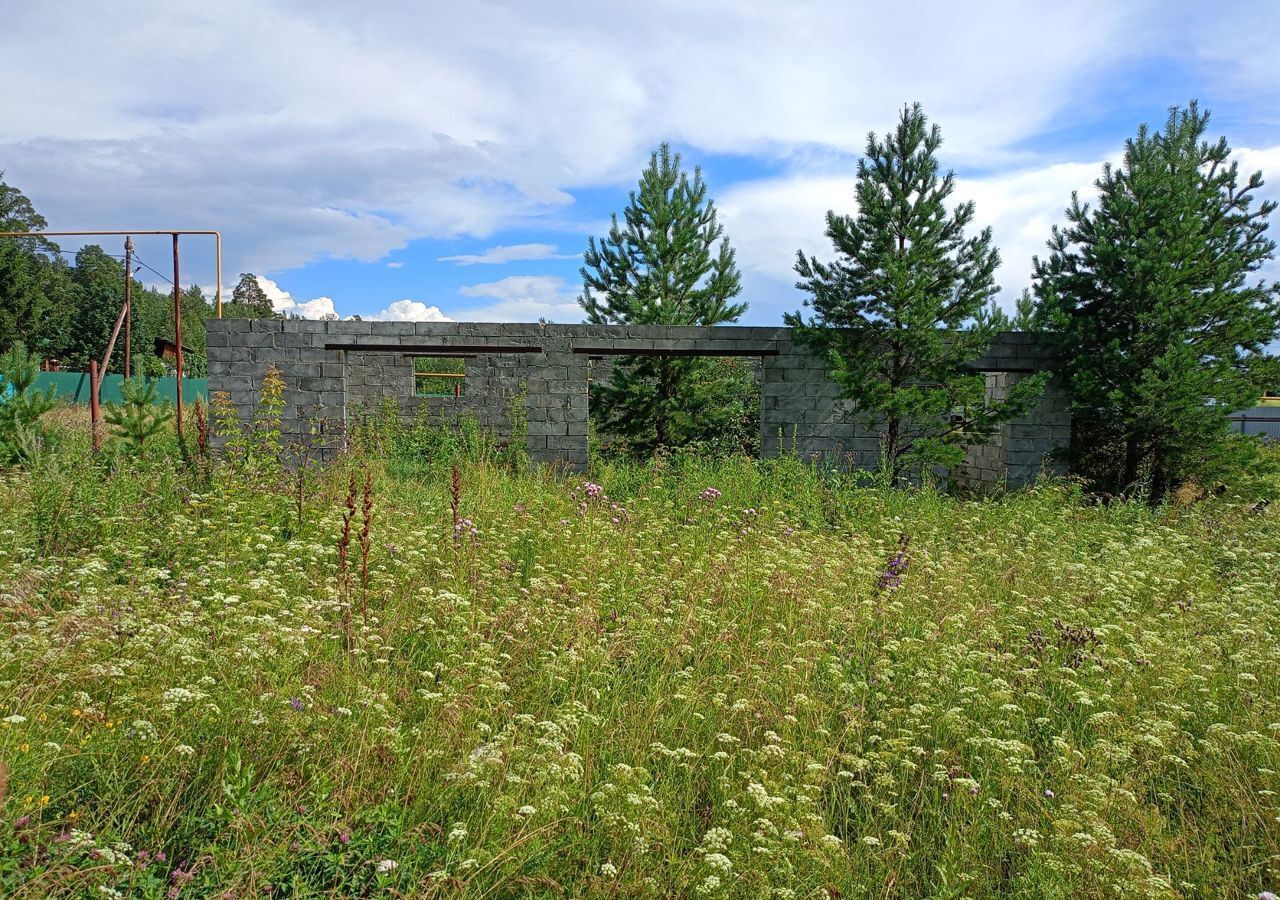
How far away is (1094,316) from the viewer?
35.4 ft

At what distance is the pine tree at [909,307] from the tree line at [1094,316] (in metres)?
0.02

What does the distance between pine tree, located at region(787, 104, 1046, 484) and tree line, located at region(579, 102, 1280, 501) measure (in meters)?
0.02

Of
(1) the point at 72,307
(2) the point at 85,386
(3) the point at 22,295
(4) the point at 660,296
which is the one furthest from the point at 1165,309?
(1) the point at 72,307

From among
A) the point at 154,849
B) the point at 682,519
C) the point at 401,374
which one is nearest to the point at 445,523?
the point at 682,519

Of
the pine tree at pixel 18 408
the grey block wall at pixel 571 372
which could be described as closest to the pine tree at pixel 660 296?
the grey block wall at pixel 571 372

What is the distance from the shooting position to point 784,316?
438 inches

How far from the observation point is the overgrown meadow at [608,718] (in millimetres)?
2597

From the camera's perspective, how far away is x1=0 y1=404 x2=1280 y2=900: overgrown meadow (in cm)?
260

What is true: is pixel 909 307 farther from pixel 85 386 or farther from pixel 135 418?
pixel 85 386

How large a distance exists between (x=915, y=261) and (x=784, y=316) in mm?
1863

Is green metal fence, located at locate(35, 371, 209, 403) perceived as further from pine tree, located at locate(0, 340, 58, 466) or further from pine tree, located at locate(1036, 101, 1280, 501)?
pine tree, located at locate(1036, 101, 1280, 501)

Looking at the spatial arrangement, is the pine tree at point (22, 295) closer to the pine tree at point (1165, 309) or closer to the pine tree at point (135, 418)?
the pine tree at point (135, 418)

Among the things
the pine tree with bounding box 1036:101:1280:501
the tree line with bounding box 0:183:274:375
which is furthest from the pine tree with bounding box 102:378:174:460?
the tree line with bounding box 0:183:274:375

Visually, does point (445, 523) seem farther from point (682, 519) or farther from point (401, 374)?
point (401, 374)
